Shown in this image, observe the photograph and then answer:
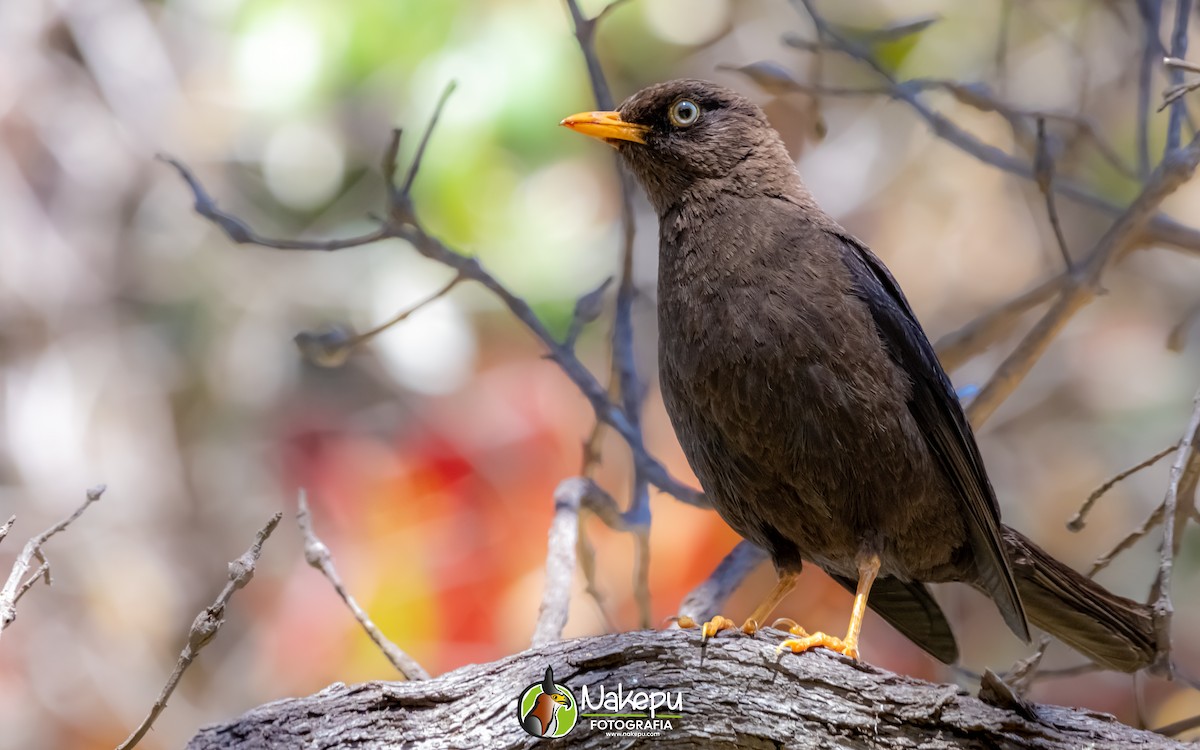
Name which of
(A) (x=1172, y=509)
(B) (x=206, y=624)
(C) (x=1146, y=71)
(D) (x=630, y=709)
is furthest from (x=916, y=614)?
(C) (x=1146, y=71)

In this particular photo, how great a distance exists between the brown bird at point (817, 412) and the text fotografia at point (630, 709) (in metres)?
0.28

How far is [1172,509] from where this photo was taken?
9.85 feet

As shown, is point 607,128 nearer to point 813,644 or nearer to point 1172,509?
point 813,644

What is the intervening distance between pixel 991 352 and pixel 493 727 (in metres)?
5.67

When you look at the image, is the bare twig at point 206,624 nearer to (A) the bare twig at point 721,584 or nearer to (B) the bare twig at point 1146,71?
(A) the bare twig at point 721,584

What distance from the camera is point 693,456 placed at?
3.48 metres

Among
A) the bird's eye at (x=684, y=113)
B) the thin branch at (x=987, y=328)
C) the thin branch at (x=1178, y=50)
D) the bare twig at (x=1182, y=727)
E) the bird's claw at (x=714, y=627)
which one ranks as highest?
the thin branch at (x=1178, y=50)

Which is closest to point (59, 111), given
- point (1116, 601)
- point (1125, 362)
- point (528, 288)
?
point (528, 288)

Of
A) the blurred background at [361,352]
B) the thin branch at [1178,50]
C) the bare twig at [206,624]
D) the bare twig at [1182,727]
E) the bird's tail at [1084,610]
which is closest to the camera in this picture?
the bare twig at [206,624]

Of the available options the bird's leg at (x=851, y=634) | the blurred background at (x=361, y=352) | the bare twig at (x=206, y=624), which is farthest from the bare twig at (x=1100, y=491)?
the blurred background at (x=361, y=352)

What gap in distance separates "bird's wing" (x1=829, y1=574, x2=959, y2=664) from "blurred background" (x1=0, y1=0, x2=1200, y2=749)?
294cm

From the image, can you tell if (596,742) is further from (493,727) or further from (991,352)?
(991,352)

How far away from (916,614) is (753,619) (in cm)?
94

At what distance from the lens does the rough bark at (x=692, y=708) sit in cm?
263
